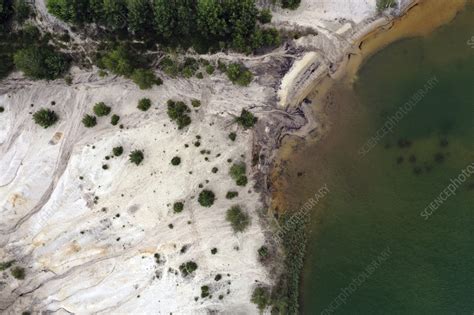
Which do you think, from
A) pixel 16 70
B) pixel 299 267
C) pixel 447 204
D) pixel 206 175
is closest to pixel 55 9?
pixel 16 70

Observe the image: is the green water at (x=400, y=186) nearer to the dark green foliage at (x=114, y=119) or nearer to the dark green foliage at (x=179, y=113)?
the dark green foliage at (x=179, y=113)

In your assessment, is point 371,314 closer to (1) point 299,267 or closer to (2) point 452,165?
(1) point 299,267

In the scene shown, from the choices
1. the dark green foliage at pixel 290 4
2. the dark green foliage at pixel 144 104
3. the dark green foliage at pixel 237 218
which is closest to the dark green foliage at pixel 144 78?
the dark green foliage at pixel 144 104

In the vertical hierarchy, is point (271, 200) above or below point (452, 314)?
above

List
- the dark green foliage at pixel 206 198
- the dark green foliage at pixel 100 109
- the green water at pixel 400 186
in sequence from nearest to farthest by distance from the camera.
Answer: the dark green foliage at pixel 100 109 → the dark green foliage at pixel 206 198 → the green water at pixel 400 186

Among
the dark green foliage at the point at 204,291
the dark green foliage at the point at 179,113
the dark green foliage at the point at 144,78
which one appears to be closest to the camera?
the dark green foliage at the point at 144,78

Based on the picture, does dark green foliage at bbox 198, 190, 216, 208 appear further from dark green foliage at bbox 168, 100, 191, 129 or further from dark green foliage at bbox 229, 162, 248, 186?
dark green foliage at bbox 168, 100, 191, 129

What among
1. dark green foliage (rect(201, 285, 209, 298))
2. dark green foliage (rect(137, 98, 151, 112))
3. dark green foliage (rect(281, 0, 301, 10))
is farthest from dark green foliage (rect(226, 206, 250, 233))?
dark green foliage (rect(281, 0, 301, 10))
